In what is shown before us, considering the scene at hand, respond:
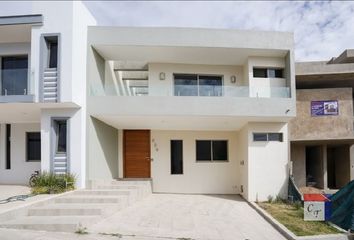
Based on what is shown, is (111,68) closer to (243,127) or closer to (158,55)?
(158,55)

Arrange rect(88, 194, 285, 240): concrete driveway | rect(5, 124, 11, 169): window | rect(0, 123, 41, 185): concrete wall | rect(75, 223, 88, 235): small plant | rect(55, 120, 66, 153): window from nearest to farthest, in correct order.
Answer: rect(75, 223, 88, 235): small plant, rect(88, 194, 285, 240): concrete driveway, rect(55, 120, 66, 153): window, rect(0, 123, 41, 185): concrete wall, rect(5, 124, 11, 169): window

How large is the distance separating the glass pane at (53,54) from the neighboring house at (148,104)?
4 cm

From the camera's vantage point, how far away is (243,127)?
14.9m

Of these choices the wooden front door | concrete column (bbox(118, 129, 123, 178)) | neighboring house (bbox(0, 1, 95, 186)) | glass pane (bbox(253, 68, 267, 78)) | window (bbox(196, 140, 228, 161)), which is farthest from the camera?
window (bbox(196, 140, 228, 161))

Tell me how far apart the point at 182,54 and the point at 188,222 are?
7.45 meters

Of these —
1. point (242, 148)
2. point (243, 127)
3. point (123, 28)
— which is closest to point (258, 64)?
point (243, 127)

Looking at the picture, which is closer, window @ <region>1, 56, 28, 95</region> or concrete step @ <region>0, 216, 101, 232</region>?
concrete step @ <region>0, 216, 101, 232</region>

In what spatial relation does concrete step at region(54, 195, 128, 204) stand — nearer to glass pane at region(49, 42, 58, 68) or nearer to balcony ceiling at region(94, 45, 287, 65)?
glass pane at region(49, 42, 58, 68)

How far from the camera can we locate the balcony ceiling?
13234 mm

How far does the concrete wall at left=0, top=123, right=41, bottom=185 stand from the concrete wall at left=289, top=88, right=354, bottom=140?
1248 centimetres

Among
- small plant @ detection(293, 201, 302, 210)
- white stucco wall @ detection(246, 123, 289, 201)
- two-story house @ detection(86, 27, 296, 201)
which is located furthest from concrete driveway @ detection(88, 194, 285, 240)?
two-story house @ detection(86, 27, 296, 201)

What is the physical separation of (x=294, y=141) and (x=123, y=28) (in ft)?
33.1

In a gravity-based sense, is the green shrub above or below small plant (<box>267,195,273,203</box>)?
above

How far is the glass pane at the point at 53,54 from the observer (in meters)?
11.8
